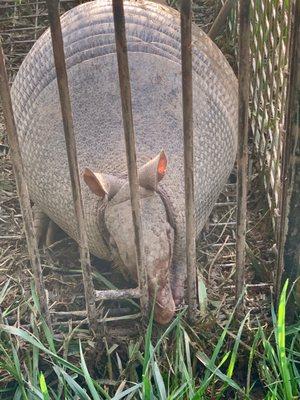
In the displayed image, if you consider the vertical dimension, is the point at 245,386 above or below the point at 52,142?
below

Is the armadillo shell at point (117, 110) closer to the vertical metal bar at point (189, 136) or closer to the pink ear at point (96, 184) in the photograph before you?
the pink ear at point (96, 184)

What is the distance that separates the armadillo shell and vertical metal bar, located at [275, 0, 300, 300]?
38 centimetres

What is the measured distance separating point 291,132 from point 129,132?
0.48 metres

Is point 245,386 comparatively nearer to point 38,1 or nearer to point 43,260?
point 43,260

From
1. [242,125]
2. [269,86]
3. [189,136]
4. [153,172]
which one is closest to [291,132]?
[242,125]

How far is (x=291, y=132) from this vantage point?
2.13 metres

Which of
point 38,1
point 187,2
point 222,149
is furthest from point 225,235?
point 38,1

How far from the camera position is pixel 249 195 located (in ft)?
10.6

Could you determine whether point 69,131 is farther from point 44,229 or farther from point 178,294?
point 44,229

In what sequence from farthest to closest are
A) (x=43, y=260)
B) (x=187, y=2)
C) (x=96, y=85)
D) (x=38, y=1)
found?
(x=38, y=1) < (x=43, y=260) < (x=96, y=85) < (x=187, y=2)

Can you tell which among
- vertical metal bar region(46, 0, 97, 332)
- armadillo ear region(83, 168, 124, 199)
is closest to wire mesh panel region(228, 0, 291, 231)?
armadillo ear region(83, 168, 124, 199)

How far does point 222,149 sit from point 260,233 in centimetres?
40

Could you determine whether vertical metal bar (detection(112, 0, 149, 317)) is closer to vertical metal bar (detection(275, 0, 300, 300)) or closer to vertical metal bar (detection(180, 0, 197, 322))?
vertical metal bar (detection(180, 0, 197, 322))

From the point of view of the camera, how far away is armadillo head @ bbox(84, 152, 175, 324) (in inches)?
94.2
